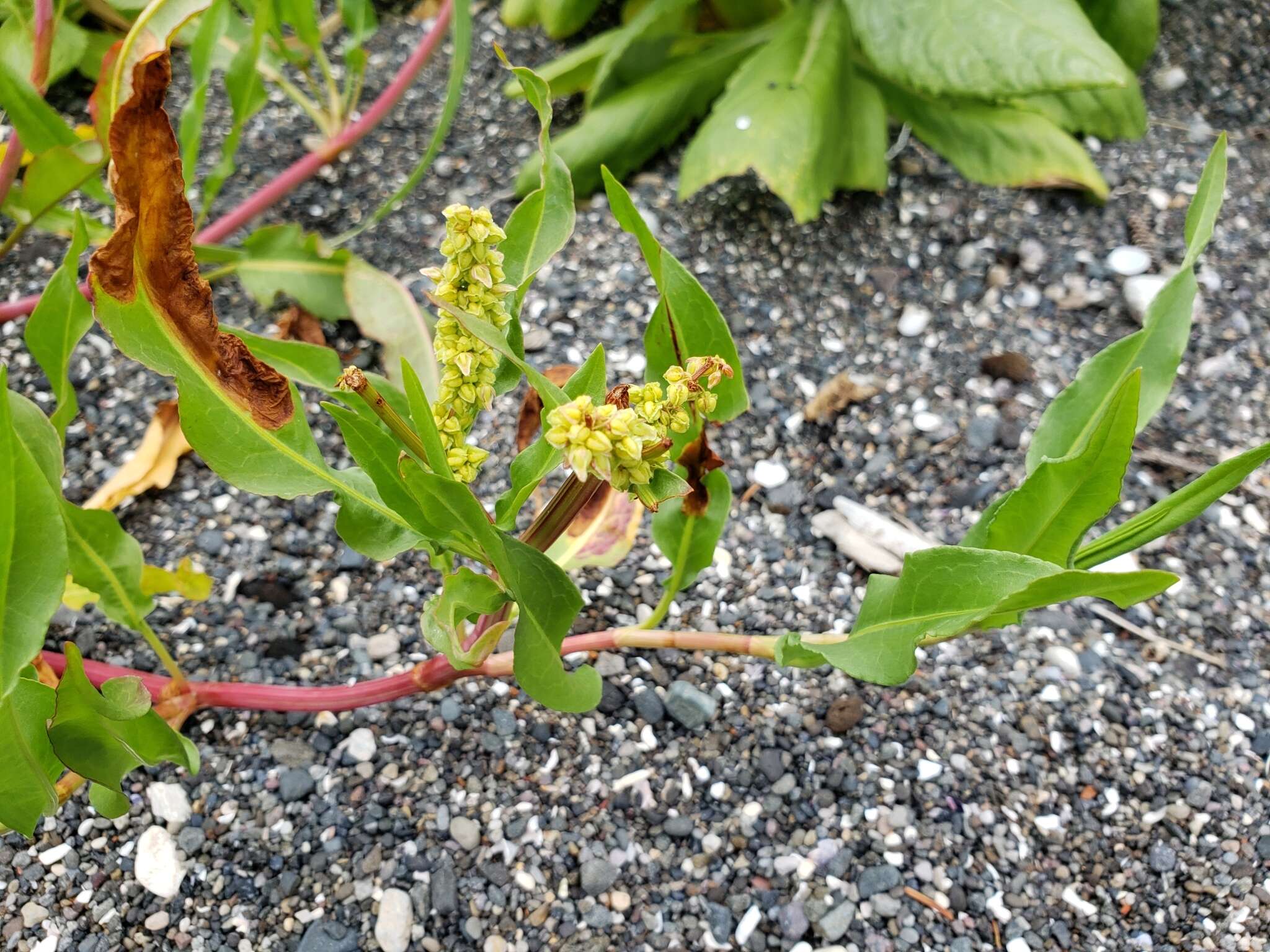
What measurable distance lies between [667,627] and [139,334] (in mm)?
759

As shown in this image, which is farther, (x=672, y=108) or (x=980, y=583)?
(x=672, y=108)

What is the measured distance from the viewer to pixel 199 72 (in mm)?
1505

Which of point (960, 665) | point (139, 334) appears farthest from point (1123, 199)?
point (139, 334)

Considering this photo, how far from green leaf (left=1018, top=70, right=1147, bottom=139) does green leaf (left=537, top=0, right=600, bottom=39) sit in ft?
2.70

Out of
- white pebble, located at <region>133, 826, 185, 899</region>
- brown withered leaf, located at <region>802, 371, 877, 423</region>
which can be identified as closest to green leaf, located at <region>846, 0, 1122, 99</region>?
brown withered leaf, located at <region>802, 371, 877, 423</region>

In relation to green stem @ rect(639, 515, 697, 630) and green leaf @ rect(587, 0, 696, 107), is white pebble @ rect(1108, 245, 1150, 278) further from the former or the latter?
green stem @ rect(639, 515, 697, 630)

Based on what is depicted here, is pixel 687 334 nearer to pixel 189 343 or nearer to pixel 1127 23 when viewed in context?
pixel 189 343

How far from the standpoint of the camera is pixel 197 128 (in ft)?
4.98

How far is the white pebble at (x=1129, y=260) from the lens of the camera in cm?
184

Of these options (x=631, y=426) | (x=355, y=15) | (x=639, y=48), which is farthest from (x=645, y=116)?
(x=631, y=426)

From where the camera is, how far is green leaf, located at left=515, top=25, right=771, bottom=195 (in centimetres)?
185

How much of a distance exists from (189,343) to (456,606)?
0.31m

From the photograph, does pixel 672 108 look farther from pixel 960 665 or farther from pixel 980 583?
pixel 980 583

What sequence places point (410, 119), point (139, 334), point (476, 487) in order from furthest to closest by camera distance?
point (410, 119) < point (476, 487) < point (139, 334)
